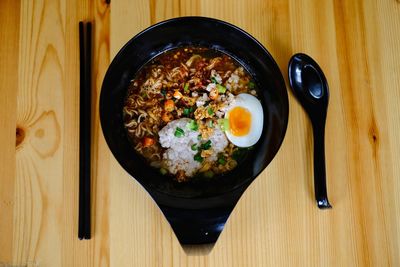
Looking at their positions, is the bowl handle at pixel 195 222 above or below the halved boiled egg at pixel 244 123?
below

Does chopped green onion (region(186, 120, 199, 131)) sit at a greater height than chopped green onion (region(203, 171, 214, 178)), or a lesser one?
greater

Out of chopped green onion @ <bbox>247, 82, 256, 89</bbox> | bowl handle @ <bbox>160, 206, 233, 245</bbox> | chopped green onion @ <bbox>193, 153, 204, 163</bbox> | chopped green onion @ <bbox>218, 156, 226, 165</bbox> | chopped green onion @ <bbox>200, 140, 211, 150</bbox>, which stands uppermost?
chopped green onion @ <bbox>247, 82, 256, 89</bbox>

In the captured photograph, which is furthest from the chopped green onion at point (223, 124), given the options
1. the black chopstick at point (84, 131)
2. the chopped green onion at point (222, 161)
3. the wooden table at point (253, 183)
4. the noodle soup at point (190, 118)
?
the black chopstick at point (84, 131)

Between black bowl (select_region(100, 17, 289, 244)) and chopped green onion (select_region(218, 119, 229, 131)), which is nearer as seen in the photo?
black bowl (select_region(100, 17, 289, 244))

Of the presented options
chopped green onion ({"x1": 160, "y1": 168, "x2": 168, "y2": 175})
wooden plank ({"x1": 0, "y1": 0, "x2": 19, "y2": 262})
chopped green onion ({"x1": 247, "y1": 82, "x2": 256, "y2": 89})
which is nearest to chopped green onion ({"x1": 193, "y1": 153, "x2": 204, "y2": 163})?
chopped green onion ({"x1": 160, "y1": 168, "x2": 168, "y2": 175})

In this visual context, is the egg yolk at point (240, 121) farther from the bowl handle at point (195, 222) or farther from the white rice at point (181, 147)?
the bowl handle at point (195, 222)

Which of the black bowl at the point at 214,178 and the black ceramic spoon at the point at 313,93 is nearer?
the black bowl at the point at 214,178

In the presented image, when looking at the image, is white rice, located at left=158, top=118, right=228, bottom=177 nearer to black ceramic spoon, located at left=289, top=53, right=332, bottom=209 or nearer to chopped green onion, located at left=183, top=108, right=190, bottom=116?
chopped green onion, located at left=183, top=108, right=190, bottom=116

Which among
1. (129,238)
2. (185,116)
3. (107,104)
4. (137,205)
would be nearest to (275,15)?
(185,116)
